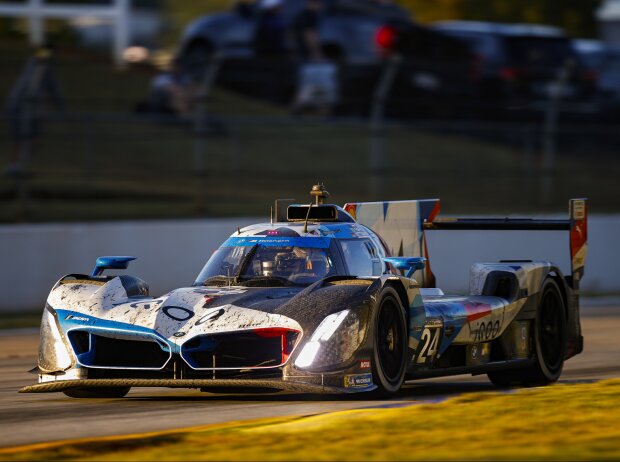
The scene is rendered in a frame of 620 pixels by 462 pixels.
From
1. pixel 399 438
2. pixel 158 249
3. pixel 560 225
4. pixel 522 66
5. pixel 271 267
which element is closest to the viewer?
pixel 399 438

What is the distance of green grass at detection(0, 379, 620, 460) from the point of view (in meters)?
6.59

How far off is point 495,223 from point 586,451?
541 cm

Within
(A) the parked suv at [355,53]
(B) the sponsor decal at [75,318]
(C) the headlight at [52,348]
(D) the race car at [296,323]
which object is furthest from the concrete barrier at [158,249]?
(B) the sponsor decal at [75,318]

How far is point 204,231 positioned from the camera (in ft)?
58.6

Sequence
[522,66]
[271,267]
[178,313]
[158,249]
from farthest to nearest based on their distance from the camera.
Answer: [522,66]
[158,249]
[271,267]
[178,313]

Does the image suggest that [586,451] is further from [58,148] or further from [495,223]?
[58,148]

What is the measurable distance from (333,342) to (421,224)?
339 centimetres

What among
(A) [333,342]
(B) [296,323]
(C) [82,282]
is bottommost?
(A) [333,342]

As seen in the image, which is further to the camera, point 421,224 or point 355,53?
point 355,53

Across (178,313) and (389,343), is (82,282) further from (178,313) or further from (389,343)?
(389,343)

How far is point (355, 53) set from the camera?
88.1 ft

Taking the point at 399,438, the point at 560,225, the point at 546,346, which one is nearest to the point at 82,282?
the point at 399,438

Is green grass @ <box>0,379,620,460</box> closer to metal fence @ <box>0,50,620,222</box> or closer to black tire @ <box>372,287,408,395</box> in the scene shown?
black tire @ <box>372,287,408,395</box>

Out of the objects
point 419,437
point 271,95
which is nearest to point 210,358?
point 419,437
